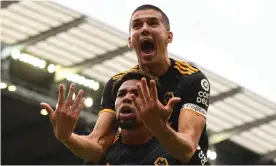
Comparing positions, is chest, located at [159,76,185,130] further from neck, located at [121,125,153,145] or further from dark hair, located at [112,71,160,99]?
neck, located at [121,125,153,145]

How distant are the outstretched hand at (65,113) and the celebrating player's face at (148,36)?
0.66 metres

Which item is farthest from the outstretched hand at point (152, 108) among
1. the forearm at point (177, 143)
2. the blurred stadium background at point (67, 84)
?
the blurred stadium background at point (67, 84)

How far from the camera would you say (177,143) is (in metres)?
4.32

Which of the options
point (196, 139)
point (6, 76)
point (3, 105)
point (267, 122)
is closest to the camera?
point (196, 139)

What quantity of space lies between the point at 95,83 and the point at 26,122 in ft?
11.6

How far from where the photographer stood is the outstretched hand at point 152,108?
13.5ft

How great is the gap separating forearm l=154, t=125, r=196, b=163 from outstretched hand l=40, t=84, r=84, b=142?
24.2 inches

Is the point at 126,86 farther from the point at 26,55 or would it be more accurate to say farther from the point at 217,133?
the point at 217,133

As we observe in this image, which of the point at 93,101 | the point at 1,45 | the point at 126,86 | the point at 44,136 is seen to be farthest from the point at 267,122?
the point at 126,86

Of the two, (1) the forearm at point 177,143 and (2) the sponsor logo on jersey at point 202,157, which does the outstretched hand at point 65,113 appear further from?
(2) the sponsor logo on jersey at point 202,157

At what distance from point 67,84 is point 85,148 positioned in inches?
928

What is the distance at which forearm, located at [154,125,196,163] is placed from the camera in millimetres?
4230

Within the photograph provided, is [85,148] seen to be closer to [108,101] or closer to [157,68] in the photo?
[108,101]

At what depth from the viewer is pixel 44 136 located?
30375 millimetres
